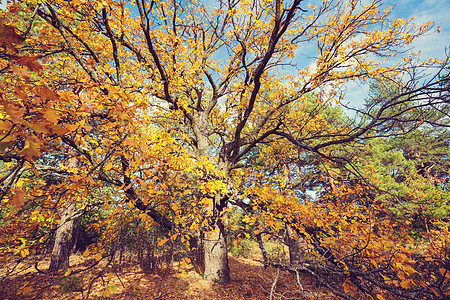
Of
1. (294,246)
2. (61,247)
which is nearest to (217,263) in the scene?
(294,246)

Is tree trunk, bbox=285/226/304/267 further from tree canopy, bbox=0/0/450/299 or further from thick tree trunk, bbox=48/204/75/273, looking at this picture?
thick tree trunk, bbox=48/204/75/273

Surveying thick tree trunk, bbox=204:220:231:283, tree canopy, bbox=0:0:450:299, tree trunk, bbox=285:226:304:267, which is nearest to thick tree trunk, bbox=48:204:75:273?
tree canopy, bbox=0:0:450:299

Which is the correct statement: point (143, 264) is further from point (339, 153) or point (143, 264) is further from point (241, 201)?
point (339, 153)

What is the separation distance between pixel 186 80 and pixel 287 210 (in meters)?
5.48

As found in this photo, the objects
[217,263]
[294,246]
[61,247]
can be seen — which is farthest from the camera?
[61,247]

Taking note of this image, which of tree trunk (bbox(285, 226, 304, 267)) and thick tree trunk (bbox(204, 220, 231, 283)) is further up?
tree trunk (bbox(285, 226, 304, 267))

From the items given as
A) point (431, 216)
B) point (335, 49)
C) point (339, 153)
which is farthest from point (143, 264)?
point (431, 216)

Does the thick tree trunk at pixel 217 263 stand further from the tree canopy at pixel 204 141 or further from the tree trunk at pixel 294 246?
the tree trunk at pixel 294 246

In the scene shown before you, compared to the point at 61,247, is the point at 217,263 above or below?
below

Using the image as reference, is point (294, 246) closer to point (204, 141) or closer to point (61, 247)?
point (204, 141)

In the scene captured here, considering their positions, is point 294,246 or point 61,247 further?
point 61,247

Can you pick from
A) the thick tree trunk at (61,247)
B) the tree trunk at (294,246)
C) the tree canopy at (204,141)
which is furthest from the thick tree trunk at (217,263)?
the thick tree trunk at (61,247)

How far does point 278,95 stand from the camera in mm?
7723

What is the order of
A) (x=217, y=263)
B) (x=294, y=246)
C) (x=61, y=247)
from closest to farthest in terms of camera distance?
(x=294, y=246)
(x=217, y=263)
(x=61, y=247)
